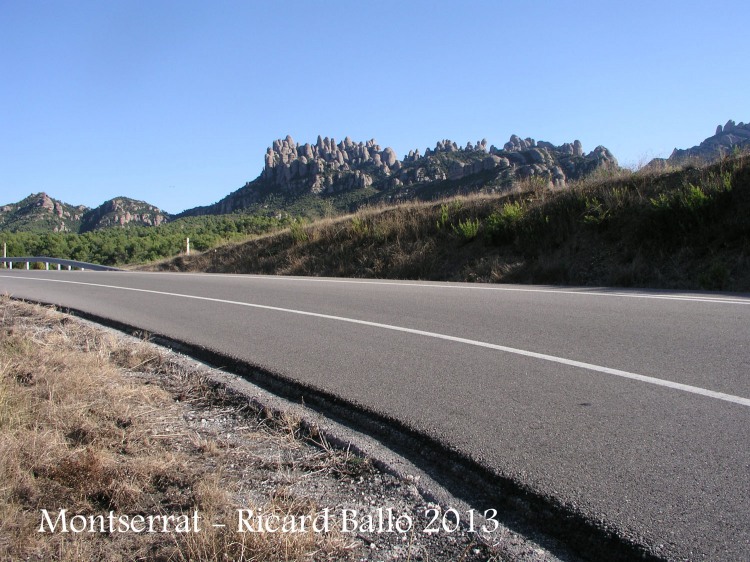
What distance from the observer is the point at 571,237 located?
1498cm

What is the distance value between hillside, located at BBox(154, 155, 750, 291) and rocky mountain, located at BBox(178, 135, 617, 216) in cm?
3744

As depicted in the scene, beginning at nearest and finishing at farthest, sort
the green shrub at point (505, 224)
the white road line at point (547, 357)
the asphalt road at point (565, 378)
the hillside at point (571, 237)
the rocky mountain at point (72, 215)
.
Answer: the asphalt road at point (565, 378) < the white road line at point (547, 357) < the hillside at point (571, 237) < the green shrub at point (505, 224) < the rocky mountain at point (72, 215)

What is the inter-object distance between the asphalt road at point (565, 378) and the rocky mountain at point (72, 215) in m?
139

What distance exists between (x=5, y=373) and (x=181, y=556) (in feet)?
11.4

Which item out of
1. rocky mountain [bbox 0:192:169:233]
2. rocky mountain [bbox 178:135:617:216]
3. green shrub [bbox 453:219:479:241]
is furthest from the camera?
rocky mountain [bbox 0:192:169:233]

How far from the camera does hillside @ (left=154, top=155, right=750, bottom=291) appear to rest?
1226 cm

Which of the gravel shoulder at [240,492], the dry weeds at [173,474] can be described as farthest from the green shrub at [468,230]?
the gravel shoulder at [240,492]

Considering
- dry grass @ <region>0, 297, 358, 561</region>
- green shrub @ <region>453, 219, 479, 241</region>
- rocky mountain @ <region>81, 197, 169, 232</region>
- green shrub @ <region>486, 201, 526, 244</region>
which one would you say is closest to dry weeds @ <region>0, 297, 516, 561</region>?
dry grass @ <region>0, 297, 358, 561</region>

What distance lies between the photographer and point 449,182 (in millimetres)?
64562

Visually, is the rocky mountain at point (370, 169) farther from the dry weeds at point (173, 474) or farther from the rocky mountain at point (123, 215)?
the dry weeds at point (173, 474)

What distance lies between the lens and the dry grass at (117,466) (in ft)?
8.18

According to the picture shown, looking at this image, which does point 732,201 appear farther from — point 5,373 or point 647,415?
point 5,373

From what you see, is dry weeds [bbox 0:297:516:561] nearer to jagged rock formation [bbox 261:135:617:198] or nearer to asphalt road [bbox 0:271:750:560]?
asphalt road [bbox 0:271:750:560]

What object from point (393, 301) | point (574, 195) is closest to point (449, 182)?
point (574, 195)
